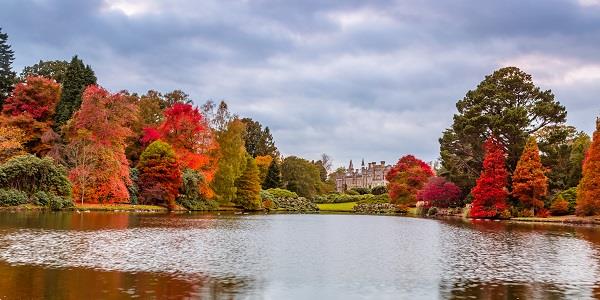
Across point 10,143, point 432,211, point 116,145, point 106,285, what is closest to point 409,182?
point 432,211

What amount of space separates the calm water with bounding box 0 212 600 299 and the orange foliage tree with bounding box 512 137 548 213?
963 inches

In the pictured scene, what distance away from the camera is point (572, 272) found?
1750 centimetres

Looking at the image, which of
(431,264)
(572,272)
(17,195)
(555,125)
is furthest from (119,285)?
(555,125)

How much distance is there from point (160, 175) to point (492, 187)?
3376cm

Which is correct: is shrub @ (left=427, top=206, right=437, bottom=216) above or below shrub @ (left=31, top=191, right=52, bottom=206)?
below

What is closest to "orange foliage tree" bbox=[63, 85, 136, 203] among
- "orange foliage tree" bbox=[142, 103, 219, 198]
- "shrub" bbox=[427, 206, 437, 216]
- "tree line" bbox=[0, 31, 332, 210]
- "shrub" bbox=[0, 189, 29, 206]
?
"tree line" bbox=[0, 31, 332, 210]

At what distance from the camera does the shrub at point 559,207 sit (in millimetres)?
51938

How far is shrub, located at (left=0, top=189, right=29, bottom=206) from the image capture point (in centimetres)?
4559

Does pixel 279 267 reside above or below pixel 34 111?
below

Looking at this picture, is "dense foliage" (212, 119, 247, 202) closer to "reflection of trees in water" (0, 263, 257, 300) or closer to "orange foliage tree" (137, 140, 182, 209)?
"orange foliage tree" (137, 140, 182, 209)

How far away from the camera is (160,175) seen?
60.4m

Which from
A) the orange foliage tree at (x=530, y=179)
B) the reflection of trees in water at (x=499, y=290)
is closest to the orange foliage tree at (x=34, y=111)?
the orange foliage tree at (x=530, y=179)

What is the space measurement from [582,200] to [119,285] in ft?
139

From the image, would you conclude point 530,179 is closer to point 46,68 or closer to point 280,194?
point 280,194
